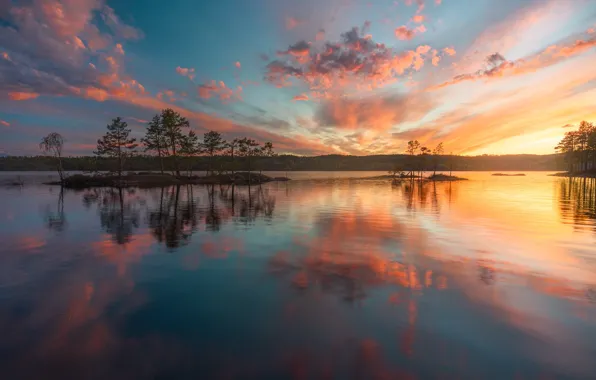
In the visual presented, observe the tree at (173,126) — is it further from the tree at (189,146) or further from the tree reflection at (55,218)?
the tree reflection at (55,218)

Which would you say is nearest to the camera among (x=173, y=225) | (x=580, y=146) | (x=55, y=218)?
(x=173, y=225)

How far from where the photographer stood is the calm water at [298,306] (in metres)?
6.20

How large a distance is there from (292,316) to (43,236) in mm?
19675

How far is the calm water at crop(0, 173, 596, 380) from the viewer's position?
6199 millimetres

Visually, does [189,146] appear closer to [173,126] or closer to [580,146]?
[173,126]

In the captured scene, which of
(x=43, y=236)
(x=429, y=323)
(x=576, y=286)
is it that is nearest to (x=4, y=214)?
(x=43, y=236)

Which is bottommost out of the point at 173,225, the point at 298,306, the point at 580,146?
the point at 298,306

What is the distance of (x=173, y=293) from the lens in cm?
969

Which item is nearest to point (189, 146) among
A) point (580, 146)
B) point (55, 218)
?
point (55, 218)

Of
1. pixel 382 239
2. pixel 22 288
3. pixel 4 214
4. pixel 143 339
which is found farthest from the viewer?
pixel 4 214

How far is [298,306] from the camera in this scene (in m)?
8.83

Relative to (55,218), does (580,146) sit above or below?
above

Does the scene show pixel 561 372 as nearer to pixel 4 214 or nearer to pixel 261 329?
pixel 261 329

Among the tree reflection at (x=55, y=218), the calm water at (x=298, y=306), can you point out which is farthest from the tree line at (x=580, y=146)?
the tree reflection at (x=55, y=218)
